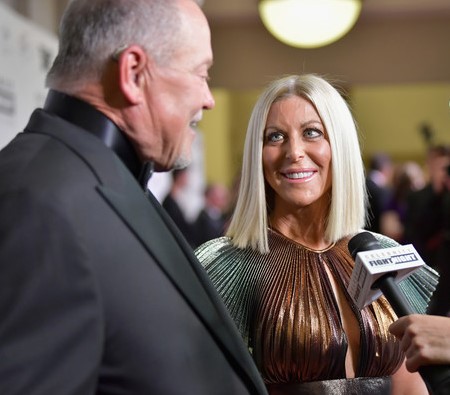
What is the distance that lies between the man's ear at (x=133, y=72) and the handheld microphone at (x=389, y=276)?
450 millimetres

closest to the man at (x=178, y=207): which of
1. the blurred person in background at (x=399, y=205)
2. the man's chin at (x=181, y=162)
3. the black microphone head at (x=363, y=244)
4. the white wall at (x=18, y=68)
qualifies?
the white wall at (x=18, y=68)

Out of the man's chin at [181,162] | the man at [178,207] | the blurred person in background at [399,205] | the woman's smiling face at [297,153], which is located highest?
the man's chin at [181,162]

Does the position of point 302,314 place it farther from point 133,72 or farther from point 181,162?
point 133,72

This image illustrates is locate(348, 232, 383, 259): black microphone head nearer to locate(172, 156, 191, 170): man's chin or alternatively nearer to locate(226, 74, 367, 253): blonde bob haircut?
locate(172, 156, 191, 170): man's chin

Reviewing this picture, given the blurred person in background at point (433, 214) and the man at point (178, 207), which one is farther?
the man at point (178, 207)

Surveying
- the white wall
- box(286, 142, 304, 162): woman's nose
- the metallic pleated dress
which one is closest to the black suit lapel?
the metallic pleated dress

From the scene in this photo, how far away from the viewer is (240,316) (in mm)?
2061

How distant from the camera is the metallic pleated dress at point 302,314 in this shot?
6.57ft

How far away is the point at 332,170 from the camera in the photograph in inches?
83.8

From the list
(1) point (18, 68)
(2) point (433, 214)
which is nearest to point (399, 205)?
(2) point (433, 214)

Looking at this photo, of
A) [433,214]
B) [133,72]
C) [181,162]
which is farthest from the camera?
[433,214]

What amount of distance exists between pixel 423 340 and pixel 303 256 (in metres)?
0.74

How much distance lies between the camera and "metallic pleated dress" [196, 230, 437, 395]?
6.57 ft

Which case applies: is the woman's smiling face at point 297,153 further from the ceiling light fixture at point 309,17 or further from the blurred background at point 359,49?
the blurred background at point 359,49
